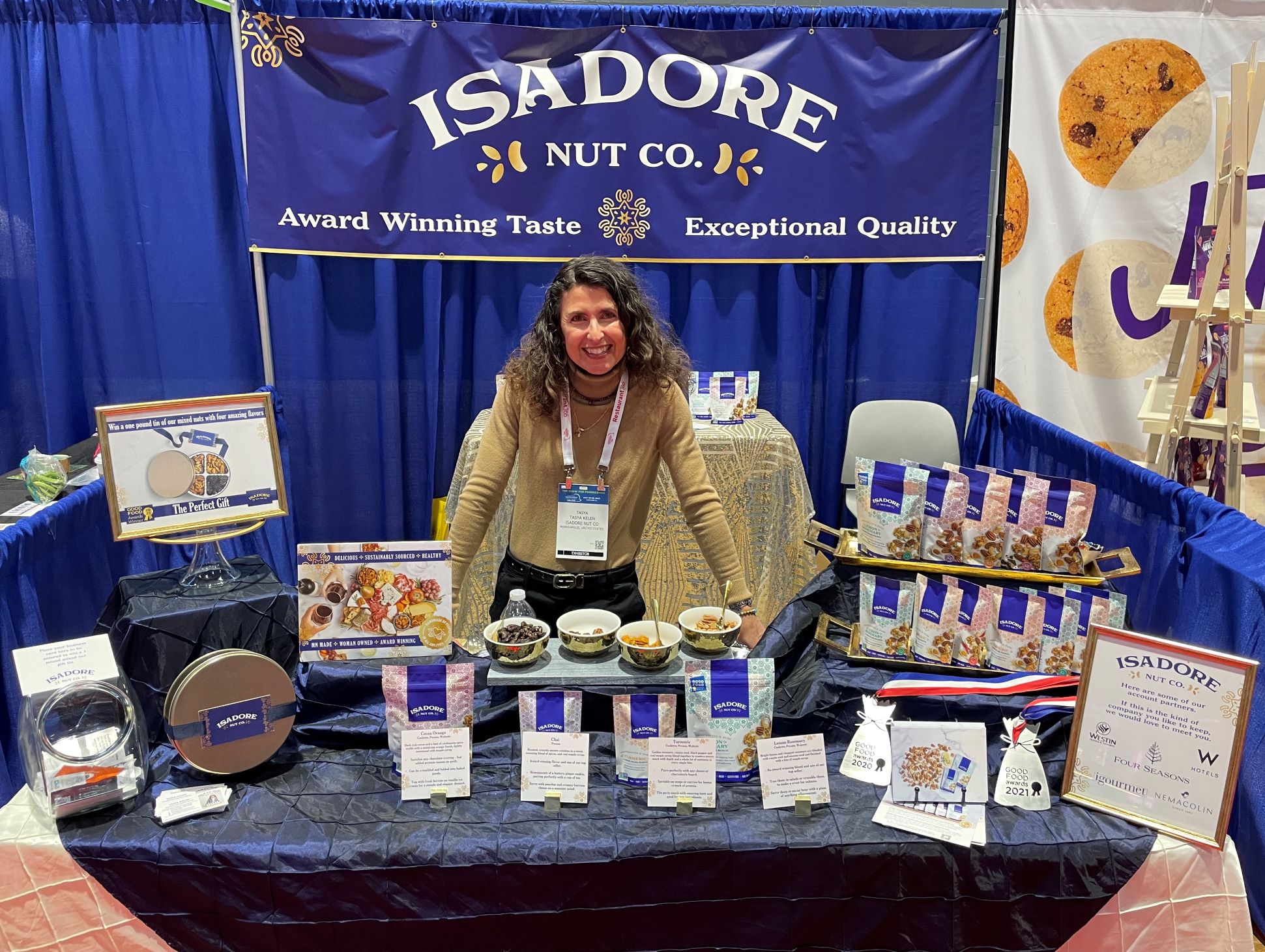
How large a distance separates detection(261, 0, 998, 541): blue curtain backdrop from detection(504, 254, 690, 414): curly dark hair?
1860 millimetres

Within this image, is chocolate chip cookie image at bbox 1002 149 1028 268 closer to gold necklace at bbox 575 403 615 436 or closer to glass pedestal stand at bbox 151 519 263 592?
gold necklace at bbox 575 403 615 436

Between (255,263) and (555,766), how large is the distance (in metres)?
2.92

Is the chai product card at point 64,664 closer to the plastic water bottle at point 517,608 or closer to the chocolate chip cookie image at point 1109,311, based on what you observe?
the plastic water bottle at point 517,608

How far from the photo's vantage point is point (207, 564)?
171 centimetres

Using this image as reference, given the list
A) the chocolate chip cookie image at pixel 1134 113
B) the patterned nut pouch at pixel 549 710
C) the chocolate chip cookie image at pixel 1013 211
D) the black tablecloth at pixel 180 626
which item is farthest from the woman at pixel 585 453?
the chocolate chip cookie image at pixel 1134 113

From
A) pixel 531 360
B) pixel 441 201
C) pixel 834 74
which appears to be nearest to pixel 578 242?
pixel 441 201

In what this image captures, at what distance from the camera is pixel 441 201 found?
3.61m

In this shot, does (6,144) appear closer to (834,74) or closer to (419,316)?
(419,316)

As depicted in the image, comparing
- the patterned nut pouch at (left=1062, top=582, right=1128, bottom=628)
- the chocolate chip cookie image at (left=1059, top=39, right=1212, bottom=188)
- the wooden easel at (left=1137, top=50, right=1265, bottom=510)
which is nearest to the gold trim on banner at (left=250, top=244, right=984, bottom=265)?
the chocolate chip cookie image at (left=1059, top=39, right=1212, bottom=188)

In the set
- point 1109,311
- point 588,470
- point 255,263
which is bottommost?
point 588,470

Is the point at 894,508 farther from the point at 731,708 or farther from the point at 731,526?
the point at 731,526

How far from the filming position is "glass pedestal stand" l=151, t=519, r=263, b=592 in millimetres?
1670

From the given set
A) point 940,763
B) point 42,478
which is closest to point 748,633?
point 940,763

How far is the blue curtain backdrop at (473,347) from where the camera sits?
12.3ft
